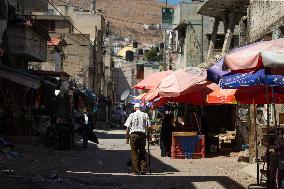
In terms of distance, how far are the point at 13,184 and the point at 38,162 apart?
5.54 meters

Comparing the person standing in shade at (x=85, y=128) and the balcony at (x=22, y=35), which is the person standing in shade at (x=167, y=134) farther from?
the balcony at (x=22, y=35)

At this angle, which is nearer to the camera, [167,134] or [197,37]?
[167,134]

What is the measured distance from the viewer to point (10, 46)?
24.5 metres

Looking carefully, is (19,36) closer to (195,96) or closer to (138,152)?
(195,96)

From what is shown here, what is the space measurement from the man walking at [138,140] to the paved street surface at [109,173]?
30cm

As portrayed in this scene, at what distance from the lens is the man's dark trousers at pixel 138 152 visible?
1339cm

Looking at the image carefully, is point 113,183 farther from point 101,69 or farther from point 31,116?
point 101,69

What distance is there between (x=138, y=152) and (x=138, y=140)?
0.30 meters

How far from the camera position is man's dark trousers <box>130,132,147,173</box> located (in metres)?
13.4

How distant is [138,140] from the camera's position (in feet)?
44.2

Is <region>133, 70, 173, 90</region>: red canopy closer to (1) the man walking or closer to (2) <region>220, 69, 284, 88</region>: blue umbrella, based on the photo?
(1) the man walking

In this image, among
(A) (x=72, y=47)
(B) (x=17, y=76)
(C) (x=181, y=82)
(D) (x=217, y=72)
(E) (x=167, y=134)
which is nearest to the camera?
(D) (x=217, y=72)

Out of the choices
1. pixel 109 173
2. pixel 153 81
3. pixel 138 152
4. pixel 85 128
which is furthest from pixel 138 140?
pixel 153 81

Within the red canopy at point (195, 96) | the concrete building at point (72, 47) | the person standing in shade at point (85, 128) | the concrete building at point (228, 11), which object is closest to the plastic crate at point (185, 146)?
the red canopy at point (195, 96)
